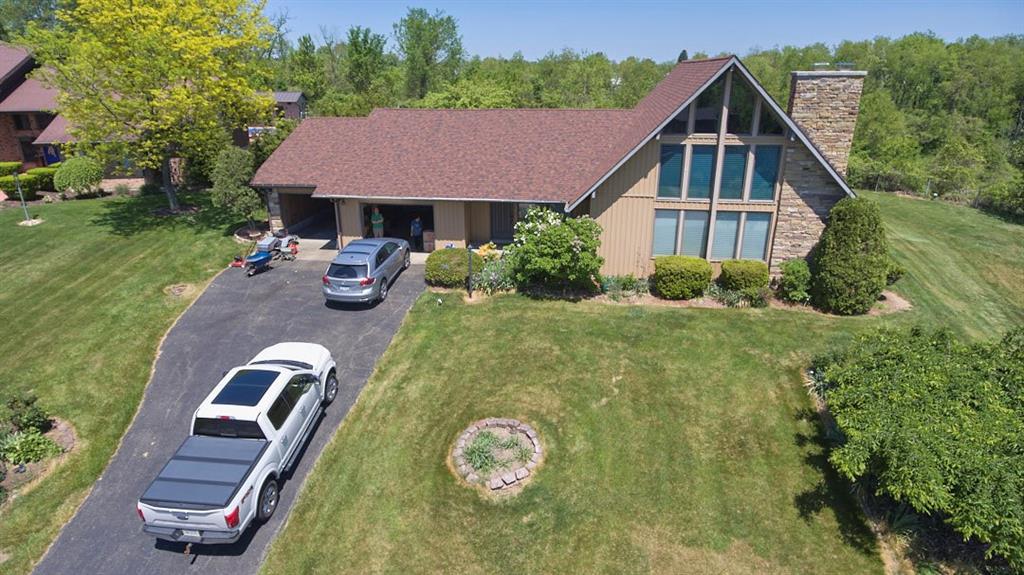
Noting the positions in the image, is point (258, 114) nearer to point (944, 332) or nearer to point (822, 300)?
point (822, 300)

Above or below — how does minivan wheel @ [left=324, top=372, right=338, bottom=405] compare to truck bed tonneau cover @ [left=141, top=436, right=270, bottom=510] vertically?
below

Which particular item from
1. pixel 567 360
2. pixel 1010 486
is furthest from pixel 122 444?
pixel 1010 486

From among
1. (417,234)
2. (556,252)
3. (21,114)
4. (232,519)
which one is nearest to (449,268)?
(556,252)

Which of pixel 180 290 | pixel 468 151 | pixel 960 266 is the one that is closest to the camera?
pixel 180 290

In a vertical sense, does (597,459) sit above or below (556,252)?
below

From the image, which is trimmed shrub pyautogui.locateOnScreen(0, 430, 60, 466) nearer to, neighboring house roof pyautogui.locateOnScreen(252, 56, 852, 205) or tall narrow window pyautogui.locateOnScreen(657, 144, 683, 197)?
neighboring house roof pyautogui.locateOnScreen(252, 56, 852, 205)

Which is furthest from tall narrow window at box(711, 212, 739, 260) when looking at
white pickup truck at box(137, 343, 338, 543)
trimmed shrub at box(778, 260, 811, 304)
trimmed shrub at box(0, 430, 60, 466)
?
trimmed shrub at box(0, 430, 60, 466)

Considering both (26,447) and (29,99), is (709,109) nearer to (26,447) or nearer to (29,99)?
(26,447)
